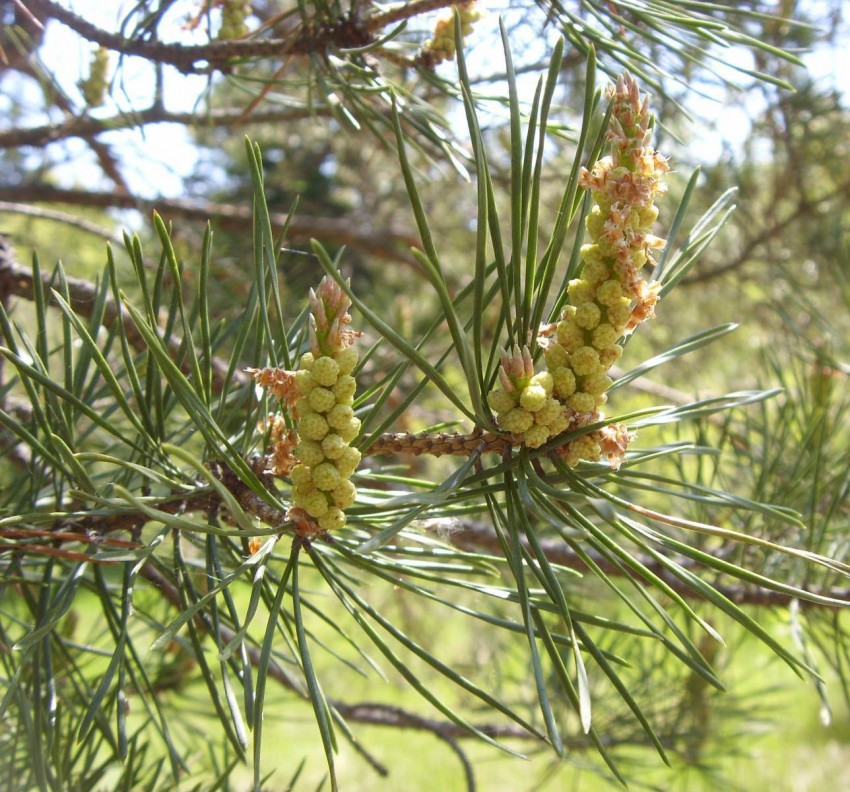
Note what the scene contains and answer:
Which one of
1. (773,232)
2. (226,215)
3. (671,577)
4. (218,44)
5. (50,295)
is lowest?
(671,577)

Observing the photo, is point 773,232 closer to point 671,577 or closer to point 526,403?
point 671,577

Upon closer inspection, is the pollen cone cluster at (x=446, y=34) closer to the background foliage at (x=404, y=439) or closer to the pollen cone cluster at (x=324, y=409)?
the background foliage at (x=404, y=439)

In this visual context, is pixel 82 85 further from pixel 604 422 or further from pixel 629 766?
pixel 629 766

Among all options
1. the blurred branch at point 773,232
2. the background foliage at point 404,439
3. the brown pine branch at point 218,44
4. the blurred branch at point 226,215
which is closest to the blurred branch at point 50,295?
the background foliage at point 404,439

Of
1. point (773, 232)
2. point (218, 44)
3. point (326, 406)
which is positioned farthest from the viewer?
point (773, 232)

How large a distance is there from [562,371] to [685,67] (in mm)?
673

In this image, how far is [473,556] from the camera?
308 millimetres

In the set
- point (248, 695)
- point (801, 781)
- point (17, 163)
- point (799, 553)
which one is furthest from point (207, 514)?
point (801, 781)

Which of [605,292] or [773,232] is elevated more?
[773,232]

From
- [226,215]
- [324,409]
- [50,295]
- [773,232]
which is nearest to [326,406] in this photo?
[324,409]

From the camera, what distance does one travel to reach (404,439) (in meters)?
0.29

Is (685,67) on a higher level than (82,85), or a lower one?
higher

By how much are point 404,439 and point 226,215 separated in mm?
700

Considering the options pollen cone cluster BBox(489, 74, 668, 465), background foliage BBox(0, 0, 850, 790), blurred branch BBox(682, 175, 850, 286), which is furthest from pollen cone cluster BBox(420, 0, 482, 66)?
blurred branch BBox(682, 175, 850, 286)
